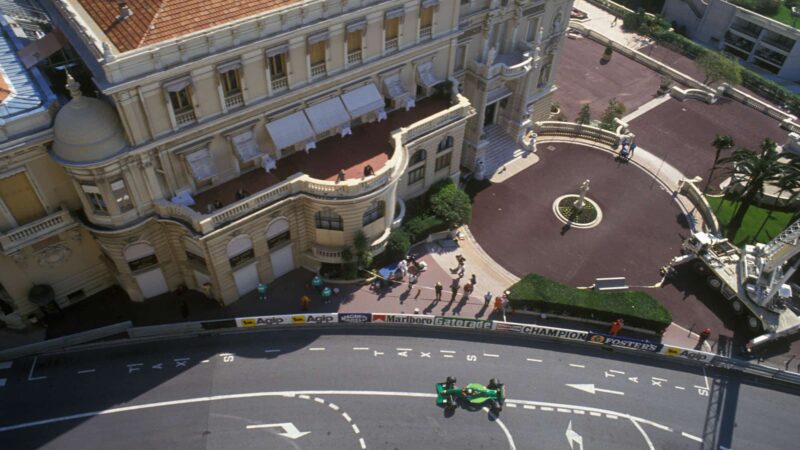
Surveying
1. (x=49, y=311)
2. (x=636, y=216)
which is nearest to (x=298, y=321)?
(x=49, y=311)

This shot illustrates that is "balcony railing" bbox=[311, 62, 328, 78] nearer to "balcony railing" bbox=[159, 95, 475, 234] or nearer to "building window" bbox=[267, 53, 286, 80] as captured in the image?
"building window" bbox=[267, 53, 286, 80]

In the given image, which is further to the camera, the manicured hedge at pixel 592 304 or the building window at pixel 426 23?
the building window at pixel 426 23

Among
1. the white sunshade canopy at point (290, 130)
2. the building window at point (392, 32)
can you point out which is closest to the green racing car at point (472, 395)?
the white sunshade canopy at point (290, 130)

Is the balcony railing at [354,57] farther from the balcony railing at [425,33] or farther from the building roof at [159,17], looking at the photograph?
the building roof at [159,17]

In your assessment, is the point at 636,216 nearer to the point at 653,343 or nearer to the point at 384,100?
the point at 653,343

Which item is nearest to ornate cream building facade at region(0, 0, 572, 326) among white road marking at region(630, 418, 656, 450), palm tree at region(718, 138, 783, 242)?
white road marking at region(630, 418, 656, 450)

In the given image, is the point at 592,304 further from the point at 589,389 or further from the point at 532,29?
the point at 532,29

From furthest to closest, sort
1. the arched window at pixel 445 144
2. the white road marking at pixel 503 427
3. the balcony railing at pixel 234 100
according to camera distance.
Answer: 1. the arched window at pixel 445 144
2. the balcony railing at pixel 234 100
3. the white road marking at pixel 503 427
